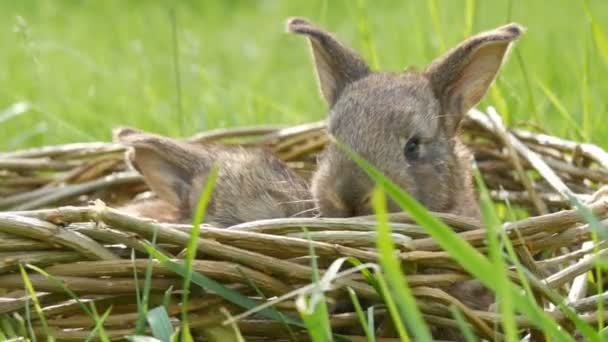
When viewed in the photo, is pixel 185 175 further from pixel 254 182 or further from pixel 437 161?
pixel 437 161

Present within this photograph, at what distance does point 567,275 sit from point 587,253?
6.9 inches

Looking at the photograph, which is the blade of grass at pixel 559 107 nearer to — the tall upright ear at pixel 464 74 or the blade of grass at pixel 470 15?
the tall upright ear at pixel 464 74

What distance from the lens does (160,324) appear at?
2814 millimetres

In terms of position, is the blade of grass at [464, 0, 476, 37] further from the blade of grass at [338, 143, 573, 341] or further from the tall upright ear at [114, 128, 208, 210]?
the blade of grass at [338, 143, 573, 341]

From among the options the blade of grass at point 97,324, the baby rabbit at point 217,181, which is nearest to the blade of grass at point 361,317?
the blade of grass at point 97,324

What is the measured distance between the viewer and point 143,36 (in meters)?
8.21

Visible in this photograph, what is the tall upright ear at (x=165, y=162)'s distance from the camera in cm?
439

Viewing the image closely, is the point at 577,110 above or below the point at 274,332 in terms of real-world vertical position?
above

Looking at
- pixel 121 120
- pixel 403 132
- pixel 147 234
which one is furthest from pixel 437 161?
pixel 121 120

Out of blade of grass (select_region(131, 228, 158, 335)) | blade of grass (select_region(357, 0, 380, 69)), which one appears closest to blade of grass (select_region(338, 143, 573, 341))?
blade of grass (select_region(131, 228, 158, 335))

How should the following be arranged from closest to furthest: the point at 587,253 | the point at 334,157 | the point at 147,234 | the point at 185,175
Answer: the point at 147,234 → the point at 587,253 → the point at 334,157 → the point at 185,175

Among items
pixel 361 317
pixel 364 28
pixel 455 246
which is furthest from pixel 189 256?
pixel 364 28

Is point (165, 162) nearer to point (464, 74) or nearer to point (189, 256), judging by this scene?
point (464, 74)

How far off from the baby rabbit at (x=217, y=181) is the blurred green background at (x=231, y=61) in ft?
1.54
